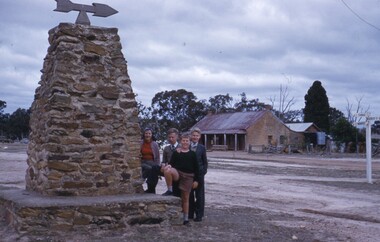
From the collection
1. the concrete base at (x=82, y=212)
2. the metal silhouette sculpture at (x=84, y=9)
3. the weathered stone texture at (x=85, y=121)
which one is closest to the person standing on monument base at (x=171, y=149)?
the concrete base at (x=82, y=212)

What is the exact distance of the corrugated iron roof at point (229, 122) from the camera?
203 feet

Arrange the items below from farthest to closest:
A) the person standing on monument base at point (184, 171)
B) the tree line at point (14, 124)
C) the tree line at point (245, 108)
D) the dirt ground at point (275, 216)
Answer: the tree line at point (14, 124) < the tree line at point (245, 108) < the person standing on monument base at point (184, 171) < the dirt ground at point (275, 216)

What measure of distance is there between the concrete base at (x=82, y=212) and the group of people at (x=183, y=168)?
36cm

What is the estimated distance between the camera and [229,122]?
64.9m

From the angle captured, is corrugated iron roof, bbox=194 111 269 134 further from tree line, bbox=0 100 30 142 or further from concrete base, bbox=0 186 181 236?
concrete base, bbox=0 186 181 236

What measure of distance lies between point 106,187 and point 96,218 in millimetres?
935

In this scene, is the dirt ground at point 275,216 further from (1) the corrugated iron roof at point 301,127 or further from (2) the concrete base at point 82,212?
(1) the corrugated iron roof at point 301,127

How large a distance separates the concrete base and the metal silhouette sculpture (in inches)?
128

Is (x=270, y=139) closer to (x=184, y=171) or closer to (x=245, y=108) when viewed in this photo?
(x=245, y=108)

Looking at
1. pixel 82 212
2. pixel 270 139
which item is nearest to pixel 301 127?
pixel 270 139

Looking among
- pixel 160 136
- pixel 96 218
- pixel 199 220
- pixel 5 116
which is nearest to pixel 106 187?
pixel 96 218

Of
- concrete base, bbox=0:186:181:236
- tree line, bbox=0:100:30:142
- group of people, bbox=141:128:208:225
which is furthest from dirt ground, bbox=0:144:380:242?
tree line, bbox=0:100:30:142

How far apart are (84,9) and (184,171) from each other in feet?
11.5

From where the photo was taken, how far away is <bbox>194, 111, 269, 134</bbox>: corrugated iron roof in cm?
6177
